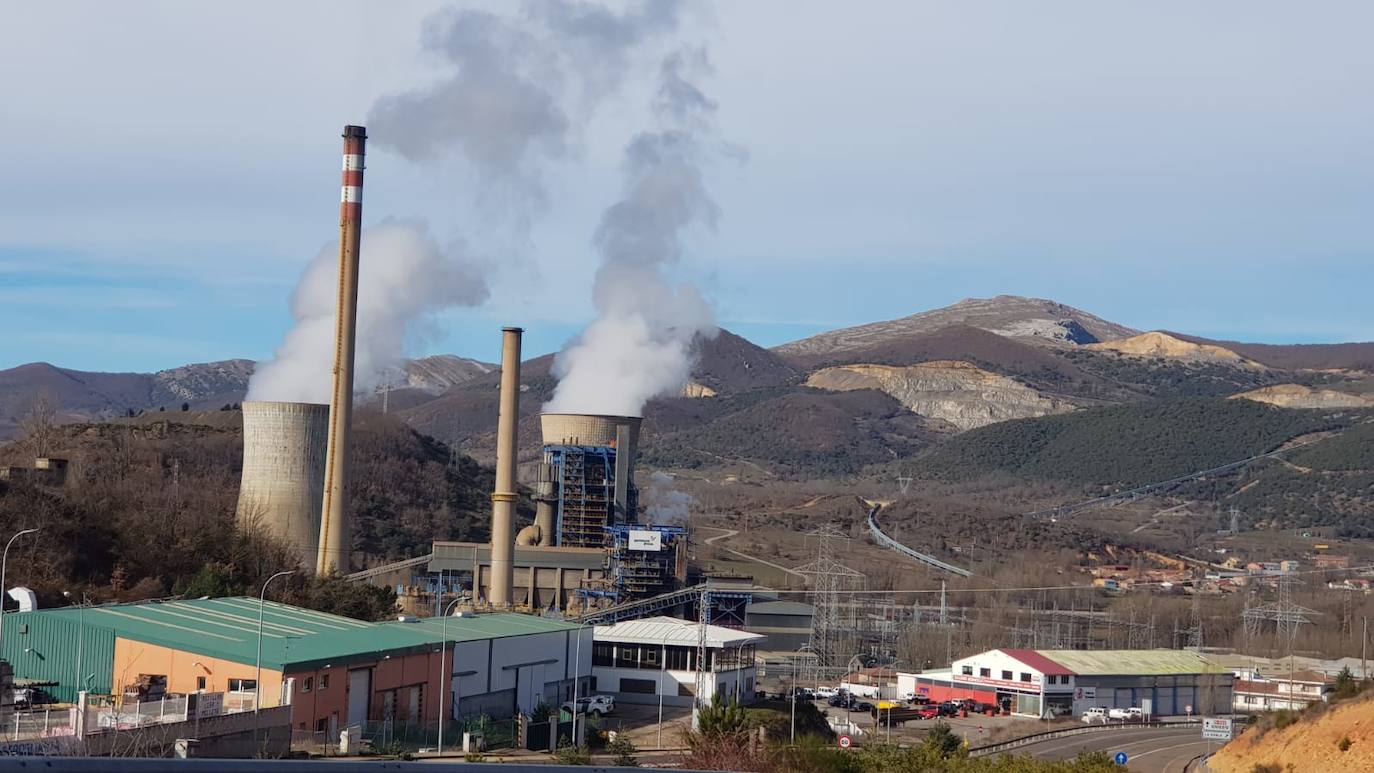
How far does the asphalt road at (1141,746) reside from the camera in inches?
1725

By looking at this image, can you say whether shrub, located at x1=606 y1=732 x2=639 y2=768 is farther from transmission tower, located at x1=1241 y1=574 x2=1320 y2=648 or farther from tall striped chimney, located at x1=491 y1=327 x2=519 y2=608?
transmission tower, located at x1=1241 y1=574 x2=1320 y2=648

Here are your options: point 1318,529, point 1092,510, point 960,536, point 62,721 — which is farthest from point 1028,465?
point 62,721

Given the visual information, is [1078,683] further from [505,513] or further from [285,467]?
[285,467]

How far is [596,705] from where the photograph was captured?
47.8m

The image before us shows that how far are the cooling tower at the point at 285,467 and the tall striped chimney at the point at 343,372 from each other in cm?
60

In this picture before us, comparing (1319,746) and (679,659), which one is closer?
(1319,746)

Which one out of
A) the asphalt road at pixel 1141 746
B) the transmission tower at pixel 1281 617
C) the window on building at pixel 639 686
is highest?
the transmission tower at pixel 1281 617

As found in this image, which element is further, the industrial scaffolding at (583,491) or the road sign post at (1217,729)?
the industrial scaffolding at (583,491)

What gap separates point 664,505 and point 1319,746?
65.9m

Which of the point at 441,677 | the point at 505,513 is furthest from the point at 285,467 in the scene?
the point at 441,677

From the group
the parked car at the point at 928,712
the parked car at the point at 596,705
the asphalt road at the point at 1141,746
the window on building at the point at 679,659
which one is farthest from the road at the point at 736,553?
the parked car at the point at 596,705

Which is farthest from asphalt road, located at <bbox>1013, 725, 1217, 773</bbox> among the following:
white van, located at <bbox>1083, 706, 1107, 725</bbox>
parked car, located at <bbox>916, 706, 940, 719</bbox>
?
parked car, located at <bbox>916, 706, 940, 719</bbox>

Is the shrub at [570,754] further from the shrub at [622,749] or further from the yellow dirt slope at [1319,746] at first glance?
the yellow dirt slope at [1319,746]

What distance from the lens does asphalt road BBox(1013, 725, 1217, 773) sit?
4381cm
